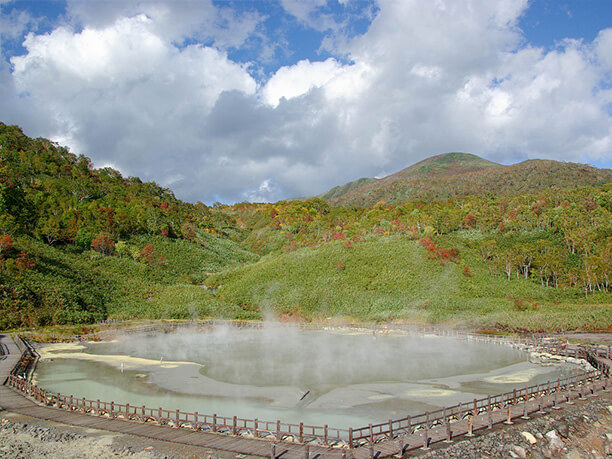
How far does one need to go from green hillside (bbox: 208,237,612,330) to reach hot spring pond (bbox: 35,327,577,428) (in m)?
11.6

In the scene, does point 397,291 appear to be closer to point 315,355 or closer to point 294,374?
point 315,355

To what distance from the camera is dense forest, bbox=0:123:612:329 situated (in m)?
58.8

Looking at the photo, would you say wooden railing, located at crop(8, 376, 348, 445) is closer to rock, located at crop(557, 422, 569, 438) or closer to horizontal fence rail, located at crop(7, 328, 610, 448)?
horizontal fence rail, located at crop(7, 328, 610, 448)

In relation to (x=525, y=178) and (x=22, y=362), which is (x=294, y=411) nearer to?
(x=22, y=362)

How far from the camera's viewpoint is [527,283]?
69750mm

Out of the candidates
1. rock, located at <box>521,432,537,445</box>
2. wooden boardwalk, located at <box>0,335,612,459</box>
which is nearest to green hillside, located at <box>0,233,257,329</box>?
wooden boardwalk, located at <box>0,335,612,459</box>

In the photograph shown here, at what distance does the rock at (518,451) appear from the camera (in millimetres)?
17469

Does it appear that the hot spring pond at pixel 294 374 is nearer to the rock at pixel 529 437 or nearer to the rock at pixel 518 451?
the rock at pixel 529 437

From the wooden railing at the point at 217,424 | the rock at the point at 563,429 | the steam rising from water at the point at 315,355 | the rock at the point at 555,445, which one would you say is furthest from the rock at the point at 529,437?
the steam rising from water at the point at 315,355

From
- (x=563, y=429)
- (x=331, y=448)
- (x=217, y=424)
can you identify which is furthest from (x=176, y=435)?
(x=563, y=429)

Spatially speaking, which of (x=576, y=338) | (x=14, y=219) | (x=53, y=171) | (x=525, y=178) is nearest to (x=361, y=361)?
(x=576, y=338)

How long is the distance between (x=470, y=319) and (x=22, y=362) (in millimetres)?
54096

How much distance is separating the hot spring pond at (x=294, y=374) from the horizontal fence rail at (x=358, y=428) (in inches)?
69.4

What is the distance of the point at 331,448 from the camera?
17031 mm
